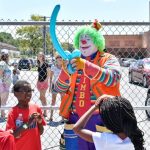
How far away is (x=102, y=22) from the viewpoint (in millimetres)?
3771

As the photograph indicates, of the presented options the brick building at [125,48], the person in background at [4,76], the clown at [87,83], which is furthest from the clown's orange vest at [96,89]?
the person in background at [4,76]

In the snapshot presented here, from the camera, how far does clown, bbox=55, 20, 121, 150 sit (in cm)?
316

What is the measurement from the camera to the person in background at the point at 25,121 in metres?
3.00

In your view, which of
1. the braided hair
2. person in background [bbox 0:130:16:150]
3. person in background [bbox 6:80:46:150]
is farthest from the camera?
person in background [bbox 6:80:46:150]

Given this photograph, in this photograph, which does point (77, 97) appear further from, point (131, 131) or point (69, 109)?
point (131, 131)

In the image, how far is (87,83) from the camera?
10.7 feet

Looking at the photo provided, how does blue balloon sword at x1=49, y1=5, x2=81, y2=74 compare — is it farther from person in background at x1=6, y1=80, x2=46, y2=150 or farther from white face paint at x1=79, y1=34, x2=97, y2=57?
person in background at x1=6, y1=80, x2=46, y2=150

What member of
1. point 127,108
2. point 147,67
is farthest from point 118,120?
point 147,67

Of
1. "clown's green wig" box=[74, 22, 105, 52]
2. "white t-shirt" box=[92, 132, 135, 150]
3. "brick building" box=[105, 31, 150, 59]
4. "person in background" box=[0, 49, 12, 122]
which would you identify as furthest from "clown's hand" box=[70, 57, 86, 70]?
"person in background" box=[0, 49, 12, 122]

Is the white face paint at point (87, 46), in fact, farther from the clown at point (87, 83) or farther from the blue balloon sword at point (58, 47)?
the blue balloon sword at point (58, 47)

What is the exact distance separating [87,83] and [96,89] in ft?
0.35

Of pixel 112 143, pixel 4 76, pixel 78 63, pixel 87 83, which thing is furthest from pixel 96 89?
pixel 4 76

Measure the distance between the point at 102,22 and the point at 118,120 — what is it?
1.77 metres

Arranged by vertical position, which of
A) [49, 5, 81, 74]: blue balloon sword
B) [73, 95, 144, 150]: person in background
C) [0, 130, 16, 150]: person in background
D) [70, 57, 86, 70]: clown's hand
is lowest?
[0, 130, 16, 150]: person in background
